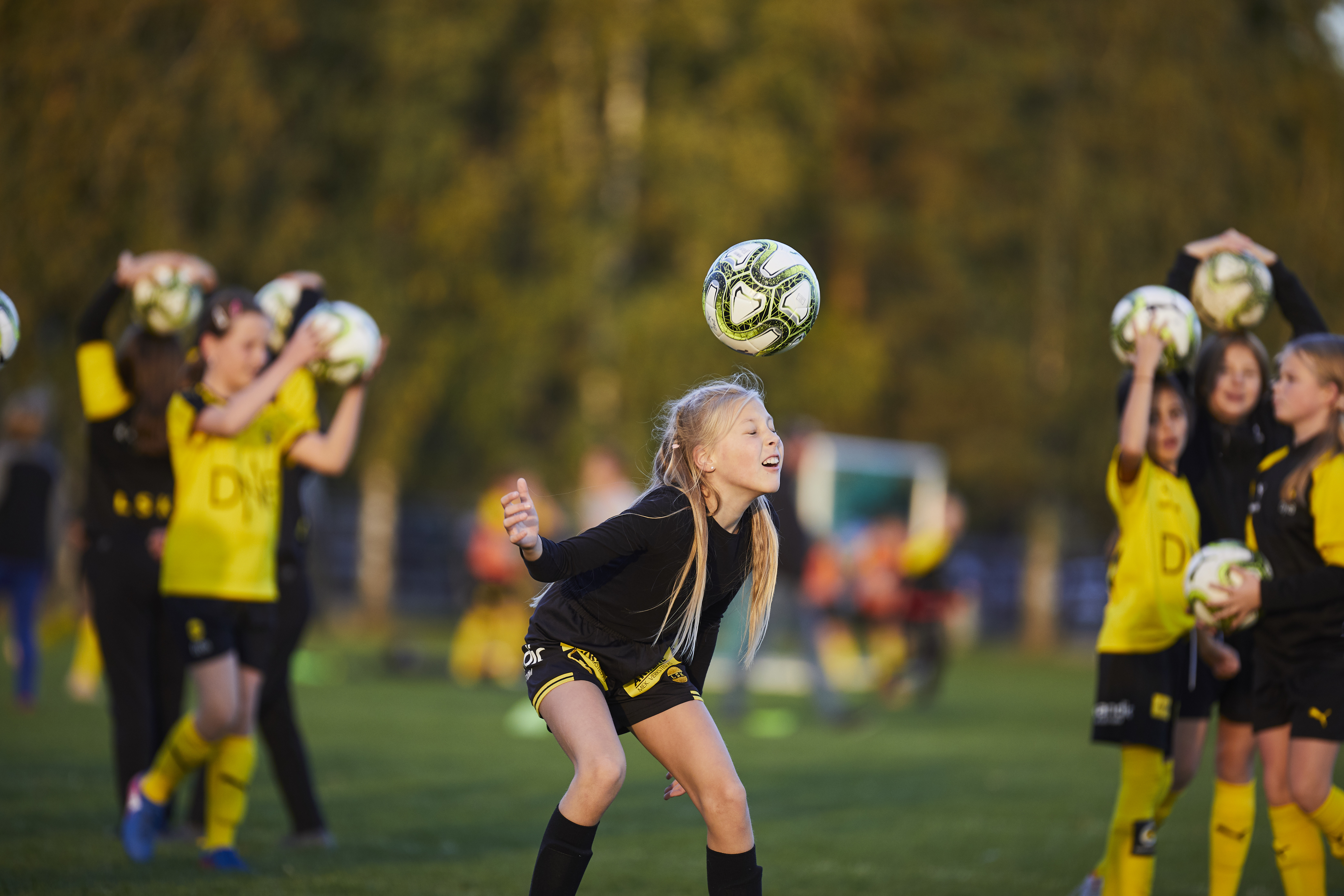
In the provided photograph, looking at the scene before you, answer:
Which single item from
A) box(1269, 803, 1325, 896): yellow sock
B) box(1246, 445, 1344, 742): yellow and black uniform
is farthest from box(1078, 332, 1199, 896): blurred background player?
box(1269, 803, 1325, 896): yellow sock

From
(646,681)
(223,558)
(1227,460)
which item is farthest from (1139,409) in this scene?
(223,558)

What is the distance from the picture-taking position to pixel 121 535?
625 cm

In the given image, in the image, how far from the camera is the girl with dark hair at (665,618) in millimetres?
4172

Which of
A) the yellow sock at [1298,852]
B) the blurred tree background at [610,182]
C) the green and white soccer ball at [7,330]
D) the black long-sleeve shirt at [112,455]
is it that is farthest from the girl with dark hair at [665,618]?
the blurred tree background at [610,182]

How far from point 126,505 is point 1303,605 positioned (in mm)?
4930

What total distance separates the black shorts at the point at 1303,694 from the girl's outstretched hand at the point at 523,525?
2.81 metres

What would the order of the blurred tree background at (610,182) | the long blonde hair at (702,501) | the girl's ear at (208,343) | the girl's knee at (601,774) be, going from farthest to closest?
the blurred tree background at (610,182) → the girl's ear at (208,343) → the long blonde hair at (702,501) → the girl's knee at (601,774)

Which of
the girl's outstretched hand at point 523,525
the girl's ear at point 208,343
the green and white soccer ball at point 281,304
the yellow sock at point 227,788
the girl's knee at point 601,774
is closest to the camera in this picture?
the girl's outstretched hand at point 523,525

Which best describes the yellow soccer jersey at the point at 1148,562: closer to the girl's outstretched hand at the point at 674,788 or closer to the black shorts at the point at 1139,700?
the black shorts at the point at 1139,700

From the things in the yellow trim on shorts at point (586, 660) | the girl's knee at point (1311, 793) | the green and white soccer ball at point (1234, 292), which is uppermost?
the green and white soccer ball at point (1234, 292)

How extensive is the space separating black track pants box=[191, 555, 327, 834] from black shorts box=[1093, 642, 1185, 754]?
3477 mm

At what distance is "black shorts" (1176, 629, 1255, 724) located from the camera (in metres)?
5.34

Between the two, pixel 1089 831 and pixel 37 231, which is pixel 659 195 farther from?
pixel 1089 831

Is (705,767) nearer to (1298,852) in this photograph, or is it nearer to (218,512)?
(1298,852)
